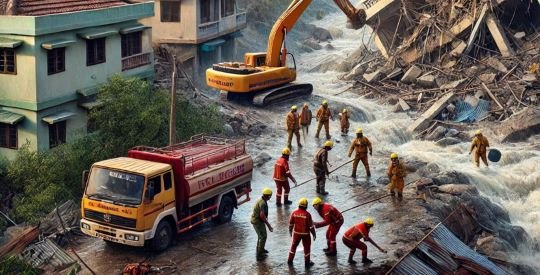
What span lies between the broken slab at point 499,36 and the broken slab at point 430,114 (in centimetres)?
565

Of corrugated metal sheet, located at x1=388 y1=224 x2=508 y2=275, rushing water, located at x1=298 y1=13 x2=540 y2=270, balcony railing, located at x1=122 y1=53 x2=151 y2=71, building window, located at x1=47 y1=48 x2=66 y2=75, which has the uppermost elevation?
building window, located at x1=47 y1=48 x2=66 y2=75

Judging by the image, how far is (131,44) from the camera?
29.2 m

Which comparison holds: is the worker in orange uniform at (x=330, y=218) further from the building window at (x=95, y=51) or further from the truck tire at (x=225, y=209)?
the building window at (x=95, y=51)

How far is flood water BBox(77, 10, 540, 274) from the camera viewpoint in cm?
1714

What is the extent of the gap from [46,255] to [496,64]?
88.1 ft

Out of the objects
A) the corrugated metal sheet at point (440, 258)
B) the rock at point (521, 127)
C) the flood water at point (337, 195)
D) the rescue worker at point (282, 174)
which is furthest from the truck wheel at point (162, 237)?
the rock at point (521, 127)

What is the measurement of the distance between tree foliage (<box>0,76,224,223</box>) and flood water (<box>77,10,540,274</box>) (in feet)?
7.98

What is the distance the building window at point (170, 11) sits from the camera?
127 feet

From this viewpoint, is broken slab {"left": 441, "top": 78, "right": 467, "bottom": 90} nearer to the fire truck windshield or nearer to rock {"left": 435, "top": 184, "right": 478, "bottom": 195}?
rock {"left": 435, "top": 184, "right": 478, "bottom": 195}

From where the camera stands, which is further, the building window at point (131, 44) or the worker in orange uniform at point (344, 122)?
the worker in orange uniform at point (344, 122)

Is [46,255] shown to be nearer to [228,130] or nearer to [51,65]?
[51,65]

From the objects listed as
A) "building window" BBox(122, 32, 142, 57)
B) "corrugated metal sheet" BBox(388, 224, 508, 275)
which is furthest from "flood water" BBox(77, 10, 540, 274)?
"building window" BBox(122, 32, 142, 57)

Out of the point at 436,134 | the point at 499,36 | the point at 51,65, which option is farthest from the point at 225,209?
the point at 499,36

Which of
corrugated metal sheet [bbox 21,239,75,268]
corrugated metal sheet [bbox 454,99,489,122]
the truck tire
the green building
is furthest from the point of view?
corrugated metal sheet [bbox 454,99,489,122]
